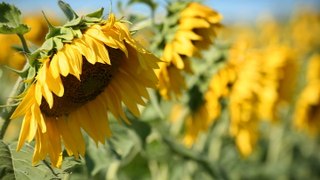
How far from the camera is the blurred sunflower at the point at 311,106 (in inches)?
140

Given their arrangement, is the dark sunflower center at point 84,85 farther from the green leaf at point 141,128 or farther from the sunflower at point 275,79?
the sunflower at point 275,79

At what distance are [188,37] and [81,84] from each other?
0.51 m

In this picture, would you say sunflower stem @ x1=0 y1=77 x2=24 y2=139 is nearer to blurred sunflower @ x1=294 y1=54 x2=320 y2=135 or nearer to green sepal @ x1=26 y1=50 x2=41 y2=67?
green sepal @ x1=26 y1=50 x2=41 y2=67

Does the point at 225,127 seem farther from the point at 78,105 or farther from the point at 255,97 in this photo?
the point at 78,105

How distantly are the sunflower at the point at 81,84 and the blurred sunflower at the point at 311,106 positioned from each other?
2.21 metres

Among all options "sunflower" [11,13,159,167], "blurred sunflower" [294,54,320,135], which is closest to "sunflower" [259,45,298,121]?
"blurred sunflower" [294,54,320,135]

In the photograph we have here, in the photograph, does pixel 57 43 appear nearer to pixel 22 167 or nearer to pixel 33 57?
pixel 33 57

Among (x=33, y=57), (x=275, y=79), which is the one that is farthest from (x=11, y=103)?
(x=275, y=79)

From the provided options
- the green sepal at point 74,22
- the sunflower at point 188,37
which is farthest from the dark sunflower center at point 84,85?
A: the sunflower at point 188,37

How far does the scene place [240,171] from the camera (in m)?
3.27

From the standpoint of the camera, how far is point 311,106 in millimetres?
3643

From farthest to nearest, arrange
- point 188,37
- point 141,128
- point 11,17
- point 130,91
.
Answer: point 141,128 → point 188,37 → point 130,91 → point 11,17

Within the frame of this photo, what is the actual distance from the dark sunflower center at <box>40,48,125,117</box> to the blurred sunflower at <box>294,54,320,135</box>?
2272 millimetres

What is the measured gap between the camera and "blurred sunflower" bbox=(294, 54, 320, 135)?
11.7ft
